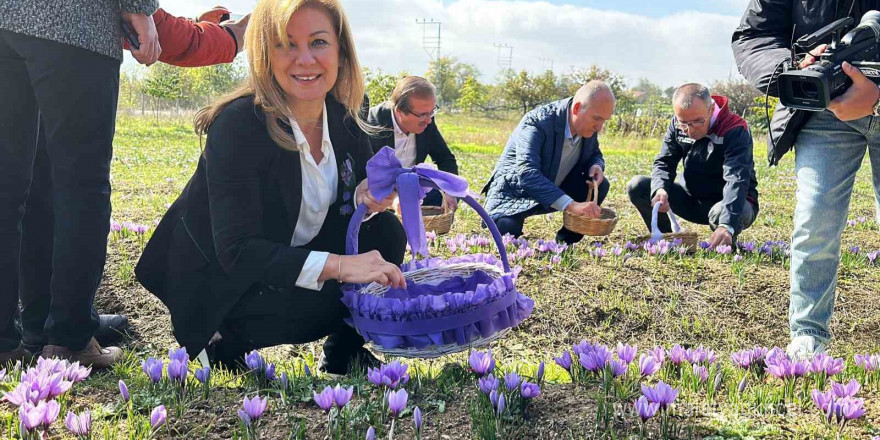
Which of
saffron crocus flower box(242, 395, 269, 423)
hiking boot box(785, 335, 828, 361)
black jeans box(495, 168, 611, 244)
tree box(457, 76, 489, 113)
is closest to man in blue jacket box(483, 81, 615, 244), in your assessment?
black jeans box(495, 168, 611, 244)

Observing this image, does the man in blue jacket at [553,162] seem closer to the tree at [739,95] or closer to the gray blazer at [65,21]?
the gray blazer at [65,21]

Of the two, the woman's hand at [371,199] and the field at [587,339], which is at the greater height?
the woman's hand at [371,199]

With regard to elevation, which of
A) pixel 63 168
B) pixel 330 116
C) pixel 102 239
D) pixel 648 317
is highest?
pixel 330 116

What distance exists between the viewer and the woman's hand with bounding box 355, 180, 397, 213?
2701mm

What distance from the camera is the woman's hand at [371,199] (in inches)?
106

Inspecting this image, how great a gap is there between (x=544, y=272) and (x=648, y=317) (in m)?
0.78

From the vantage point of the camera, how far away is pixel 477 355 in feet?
7.66

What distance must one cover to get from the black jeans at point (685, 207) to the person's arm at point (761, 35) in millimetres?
2252

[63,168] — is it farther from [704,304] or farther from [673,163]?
[673,163]

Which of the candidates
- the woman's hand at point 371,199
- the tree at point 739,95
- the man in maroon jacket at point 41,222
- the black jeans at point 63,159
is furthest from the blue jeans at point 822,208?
the tree at point 739,95

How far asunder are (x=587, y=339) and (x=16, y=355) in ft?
8.54

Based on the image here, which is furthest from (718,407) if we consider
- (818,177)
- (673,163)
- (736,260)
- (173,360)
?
(673,163)

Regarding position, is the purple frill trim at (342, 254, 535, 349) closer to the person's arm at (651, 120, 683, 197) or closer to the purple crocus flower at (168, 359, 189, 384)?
the purple crocus flower at (168, 359, 189, 384)

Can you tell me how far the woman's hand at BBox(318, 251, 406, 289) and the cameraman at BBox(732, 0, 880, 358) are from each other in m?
1.72
